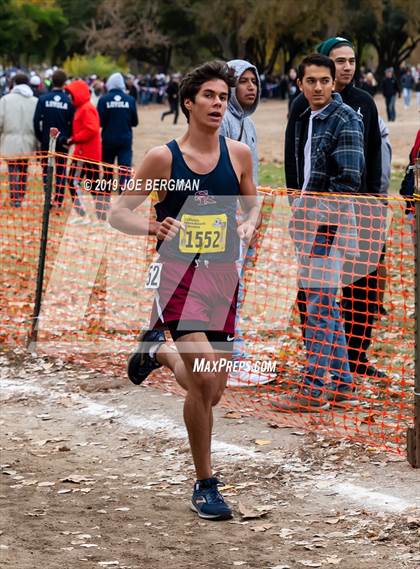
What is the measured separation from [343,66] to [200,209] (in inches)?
101

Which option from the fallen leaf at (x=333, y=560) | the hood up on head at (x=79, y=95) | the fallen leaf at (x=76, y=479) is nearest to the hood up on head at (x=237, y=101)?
the fallen leaf at (x=76, y=479)

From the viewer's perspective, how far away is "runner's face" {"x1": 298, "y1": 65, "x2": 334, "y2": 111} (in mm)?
7516

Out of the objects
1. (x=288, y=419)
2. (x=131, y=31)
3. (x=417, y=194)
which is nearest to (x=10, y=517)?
(x=288, y=419)

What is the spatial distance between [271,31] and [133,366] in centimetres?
6740

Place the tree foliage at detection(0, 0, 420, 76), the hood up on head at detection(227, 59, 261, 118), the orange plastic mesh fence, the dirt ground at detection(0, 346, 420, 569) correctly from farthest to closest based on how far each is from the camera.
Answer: the tree foliage at detection(0, 0, 420, 76)
the hood up on head at detection(227, 59, 261, 118)
the orange plastic mesh fence
the dirt ground at detection(0, 346, 420, 569)

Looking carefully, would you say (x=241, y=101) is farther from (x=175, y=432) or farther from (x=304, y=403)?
(x=175, y=432)

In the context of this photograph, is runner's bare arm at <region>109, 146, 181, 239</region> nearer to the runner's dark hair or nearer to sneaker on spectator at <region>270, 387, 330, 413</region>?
the runner's dark hair

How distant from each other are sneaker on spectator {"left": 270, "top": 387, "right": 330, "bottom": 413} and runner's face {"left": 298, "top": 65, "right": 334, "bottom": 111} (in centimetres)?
191

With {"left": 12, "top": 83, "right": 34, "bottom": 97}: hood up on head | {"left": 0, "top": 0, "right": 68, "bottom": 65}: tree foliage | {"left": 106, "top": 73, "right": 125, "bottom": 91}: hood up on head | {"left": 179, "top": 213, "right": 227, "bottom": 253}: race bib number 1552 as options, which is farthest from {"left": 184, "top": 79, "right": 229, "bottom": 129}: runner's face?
{"left": 0, "top": 0, "right": 68, "bottom": 65}: tree foliage

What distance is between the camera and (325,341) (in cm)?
770

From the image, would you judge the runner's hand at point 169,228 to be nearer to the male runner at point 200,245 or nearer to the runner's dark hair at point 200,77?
the male runner at point 200,245

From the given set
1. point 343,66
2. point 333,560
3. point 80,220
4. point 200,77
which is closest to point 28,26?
point 80,220

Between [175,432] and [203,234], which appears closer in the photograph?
[203,234]

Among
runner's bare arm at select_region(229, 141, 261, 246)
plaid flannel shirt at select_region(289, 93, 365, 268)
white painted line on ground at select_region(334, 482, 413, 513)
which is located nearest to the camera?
white painted line on ground at select_region(334, 482, 413, 513)
